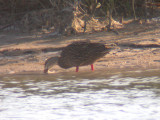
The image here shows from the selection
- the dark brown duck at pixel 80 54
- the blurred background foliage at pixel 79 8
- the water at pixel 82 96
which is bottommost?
the water at pixel 82 96

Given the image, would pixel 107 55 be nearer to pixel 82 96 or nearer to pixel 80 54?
pixel 80 54

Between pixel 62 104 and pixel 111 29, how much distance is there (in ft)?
14.6

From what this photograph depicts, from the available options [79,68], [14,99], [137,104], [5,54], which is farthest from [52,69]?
[137,104]

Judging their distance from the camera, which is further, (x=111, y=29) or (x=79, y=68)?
(x=111, y=29)

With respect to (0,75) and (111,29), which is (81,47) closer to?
(0,75)

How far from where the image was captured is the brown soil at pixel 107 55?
A: 674 cm

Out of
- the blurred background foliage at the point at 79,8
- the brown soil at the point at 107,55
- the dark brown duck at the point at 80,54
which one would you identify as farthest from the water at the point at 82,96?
the blurred background foliage at the point at 79,8

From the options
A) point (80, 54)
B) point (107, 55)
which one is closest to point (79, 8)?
point (107, 55)

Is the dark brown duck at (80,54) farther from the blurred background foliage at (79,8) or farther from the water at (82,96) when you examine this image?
the blurred background foliage at (79,8)

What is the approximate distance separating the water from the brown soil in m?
0.53

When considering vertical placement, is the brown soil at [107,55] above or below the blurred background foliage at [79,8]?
below

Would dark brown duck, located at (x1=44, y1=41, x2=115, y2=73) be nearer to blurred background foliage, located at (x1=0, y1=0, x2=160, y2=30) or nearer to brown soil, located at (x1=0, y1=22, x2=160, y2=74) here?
brown soil, located at (x1=0, y1=22, x2=160, y2=74)

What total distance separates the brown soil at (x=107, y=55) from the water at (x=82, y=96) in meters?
0.53

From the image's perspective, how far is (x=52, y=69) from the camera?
677cm
